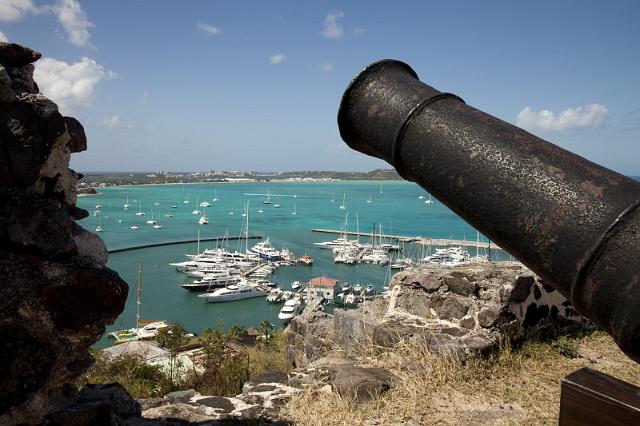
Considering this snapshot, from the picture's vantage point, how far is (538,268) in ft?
5.08

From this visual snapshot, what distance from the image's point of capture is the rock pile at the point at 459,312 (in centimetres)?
457

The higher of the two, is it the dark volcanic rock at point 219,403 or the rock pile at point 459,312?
the rock pile at point 459,312

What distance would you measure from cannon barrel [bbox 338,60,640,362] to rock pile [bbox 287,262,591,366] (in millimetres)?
2852

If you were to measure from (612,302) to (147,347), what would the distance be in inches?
581

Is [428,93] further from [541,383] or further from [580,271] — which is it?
[541,383]

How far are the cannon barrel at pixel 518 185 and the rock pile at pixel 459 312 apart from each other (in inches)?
112

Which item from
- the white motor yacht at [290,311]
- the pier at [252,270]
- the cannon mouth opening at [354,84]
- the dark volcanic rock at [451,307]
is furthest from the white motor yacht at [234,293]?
the cannon mouth opening at [354,84]

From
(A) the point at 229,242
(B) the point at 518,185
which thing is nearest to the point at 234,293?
(A) the point at 229,242

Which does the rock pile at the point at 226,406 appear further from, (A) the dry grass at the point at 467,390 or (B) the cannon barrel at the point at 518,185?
(B) the cannon barrel at the point at 518,185

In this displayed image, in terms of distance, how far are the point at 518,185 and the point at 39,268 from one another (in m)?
1.86

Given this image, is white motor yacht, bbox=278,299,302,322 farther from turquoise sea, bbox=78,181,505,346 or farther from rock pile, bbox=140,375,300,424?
rock pile, bbox=140,375,300,424

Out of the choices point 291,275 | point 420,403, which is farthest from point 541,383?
point 291,275

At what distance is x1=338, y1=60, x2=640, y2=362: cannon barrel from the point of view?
4.38 ft

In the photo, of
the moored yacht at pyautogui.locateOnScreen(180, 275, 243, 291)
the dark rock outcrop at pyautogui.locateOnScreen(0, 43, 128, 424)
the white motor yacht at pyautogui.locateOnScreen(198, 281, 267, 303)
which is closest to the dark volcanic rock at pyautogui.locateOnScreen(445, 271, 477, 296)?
the dark rock outcrop at pyautogui.locateOnScreen(0, 43, 128, 424)
